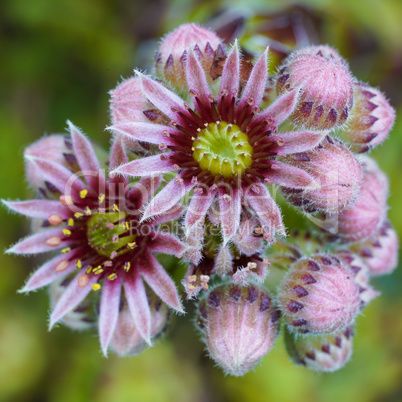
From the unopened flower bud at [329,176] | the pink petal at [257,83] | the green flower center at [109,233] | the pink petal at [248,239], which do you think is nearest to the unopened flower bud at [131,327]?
the green flower center at [109,233]

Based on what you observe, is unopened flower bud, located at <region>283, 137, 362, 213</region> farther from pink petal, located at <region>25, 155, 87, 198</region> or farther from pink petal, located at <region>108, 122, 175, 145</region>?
pink petal, located at <region>25, 155, 87, 198</region>

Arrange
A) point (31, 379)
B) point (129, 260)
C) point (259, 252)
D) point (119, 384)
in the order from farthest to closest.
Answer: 1. point (31, 379)
2. point (119, 384)
3. point (129, 260)
4. point (259, 252)

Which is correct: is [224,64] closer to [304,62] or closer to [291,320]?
[304,62]

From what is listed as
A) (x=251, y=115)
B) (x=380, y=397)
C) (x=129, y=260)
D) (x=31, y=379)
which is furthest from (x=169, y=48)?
(x=380, y=397)

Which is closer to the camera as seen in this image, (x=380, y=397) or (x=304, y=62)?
(x=304, y=62)

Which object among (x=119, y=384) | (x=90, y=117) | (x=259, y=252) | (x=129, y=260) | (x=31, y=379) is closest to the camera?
(x=259, y=252)

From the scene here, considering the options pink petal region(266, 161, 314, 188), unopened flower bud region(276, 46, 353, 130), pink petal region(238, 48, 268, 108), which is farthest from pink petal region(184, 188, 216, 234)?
unopened flower bud region(276, 46, 353, 130)

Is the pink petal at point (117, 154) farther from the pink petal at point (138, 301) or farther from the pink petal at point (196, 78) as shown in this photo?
the pink petal at point (138, 301)
